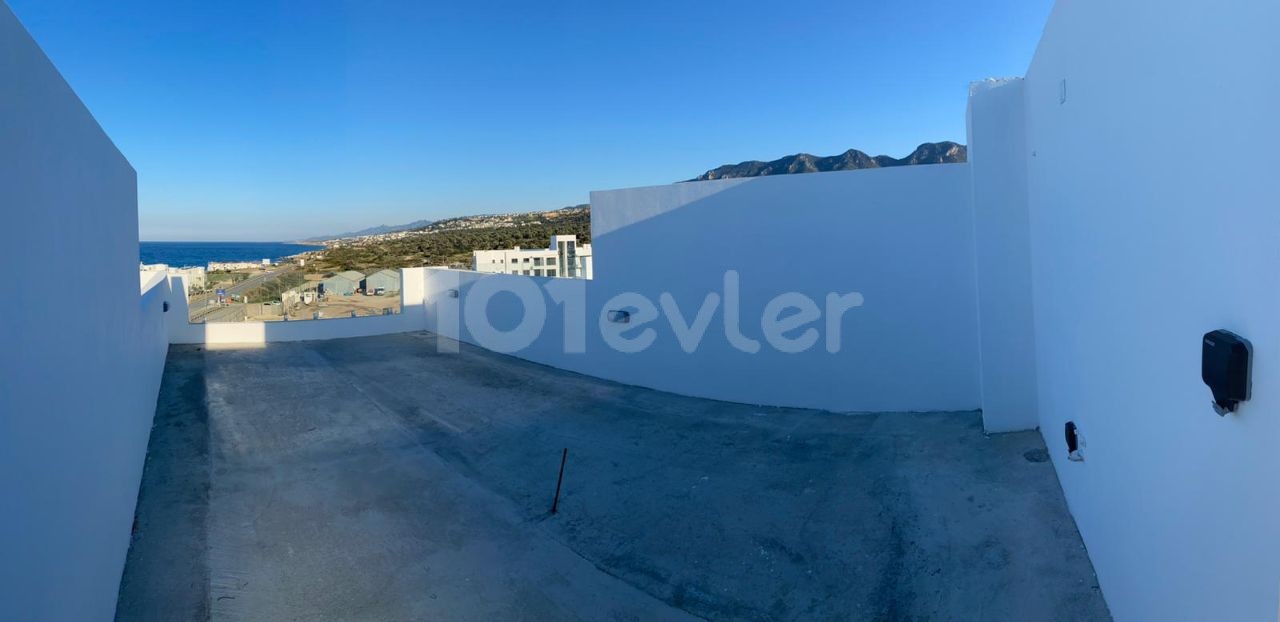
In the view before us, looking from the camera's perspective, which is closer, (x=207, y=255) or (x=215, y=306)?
(x=215, y=306)

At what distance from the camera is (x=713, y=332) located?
896cm

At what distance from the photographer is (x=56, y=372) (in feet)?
10.2

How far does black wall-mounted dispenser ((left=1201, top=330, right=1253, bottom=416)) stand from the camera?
173 cm

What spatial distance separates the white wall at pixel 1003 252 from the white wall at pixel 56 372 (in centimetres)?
703

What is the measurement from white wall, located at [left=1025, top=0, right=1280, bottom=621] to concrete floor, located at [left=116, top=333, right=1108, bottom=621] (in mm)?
903

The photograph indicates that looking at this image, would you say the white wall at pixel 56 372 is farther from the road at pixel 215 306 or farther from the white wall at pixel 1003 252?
the road at pixel 215 306

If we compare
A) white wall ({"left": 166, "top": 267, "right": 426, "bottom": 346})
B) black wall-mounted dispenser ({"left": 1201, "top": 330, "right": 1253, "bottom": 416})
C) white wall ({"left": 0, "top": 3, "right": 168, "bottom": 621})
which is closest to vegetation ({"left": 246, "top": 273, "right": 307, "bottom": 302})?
white wall ({"left": 166, "top": 267, "right": 426, "bottom": 346})

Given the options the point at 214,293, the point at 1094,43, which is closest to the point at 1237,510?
the point at 1094,43

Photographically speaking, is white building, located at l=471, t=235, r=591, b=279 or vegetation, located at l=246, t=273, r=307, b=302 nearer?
vegetation, located at l=246, t=273, r=307, b=302

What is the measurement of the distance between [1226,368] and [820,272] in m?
6.14

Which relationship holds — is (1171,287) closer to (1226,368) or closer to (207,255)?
(1226,368)

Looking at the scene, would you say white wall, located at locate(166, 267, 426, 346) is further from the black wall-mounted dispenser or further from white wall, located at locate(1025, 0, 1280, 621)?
the black wall-mounted dispenser

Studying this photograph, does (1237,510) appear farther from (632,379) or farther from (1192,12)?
(632,379)

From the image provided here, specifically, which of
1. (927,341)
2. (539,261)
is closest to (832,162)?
(539,261)
